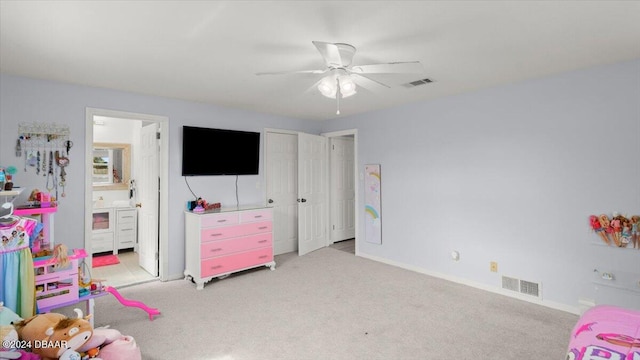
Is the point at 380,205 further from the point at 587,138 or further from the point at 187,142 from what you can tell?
the point at 187,142

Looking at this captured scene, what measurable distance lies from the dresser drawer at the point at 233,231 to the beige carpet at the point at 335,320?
558mm

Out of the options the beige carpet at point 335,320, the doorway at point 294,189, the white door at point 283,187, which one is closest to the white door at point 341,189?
the doorway at point 294,189

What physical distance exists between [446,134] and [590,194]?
5.06 feet

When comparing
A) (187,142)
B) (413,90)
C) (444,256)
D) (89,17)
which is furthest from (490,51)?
(187,142)

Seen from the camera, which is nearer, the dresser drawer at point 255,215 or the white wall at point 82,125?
the white wall at point 82,125

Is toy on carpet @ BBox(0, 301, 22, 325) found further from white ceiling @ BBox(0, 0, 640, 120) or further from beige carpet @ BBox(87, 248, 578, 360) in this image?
white ceiling @ BBox(0, 0, 640, 120)

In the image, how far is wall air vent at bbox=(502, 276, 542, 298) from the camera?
3238 mm

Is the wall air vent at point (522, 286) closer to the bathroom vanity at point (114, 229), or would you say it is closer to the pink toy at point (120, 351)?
the pink toy at point (120, 351)

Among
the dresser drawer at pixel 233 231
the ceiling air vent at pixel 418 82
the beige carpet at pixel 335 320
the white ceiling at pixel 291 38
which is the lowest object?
the beige carpet at pixel 335 320

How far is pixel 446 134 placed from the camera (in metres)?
3.92

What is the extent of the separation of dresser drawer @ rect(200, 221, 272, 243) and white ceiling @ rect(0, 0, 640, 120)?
1713mm

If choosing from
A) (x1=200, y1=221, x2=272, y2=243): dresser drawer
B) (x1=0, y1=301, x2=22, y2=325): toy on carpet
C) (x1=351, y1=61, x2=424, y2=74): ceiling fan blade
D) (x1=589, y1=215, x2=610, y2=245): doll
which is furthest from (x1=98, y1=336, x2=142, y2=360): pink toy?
(x1=589, y1=215, x2=610, y2=245): doll

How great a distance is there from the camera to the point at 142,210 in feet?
15.0

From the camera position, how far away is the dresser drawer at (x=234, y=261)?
3.73m
